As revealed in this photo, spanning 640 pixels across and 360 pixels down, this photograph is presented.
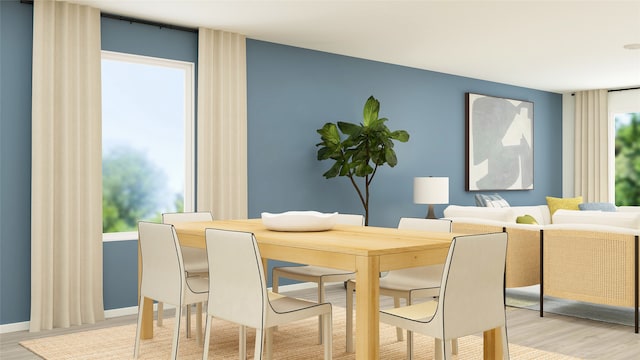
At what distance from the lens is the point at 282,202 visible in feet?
20.9

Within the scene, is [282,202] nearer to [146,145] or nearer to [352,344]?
[146,145]

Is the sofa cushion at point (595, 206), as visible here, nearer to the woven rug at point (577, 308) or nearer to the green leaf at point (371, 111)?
the woven rug at point (577, 308)

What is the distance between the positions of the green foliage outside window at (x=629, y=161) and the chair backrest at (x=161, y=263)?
10018 millimetres

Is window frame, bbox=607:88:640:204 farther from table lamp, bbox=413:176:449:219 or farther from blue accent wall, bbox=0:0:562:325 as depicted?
table lamp, bbox=413:176:449:219

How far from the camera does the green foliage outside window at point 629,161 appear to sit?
448 inches

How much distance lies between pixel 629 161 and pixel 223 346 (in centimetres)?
989

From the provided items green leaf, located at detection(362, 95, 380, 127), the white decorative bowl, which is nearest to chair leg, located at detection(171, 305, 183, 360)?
the white decorative bowl

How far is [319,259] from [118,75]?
3274mm

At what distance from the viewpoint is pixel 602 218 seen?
4953 millimetres

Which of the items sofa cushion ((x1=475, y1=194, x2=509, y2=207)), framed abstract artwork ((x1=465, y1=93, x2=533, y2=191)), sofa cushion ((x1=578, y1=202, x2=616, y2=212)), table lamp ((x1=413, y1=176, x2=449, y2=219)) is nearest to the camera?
table lamp ((x1=413, y1=176, x2=449, y2=219))

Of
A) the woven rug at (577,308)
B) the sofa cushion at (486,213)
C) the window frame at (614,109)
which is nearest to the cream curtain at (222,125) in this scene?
the sofa cushion at (486,213)

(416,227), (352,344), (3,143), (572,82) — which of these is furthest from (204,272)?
(572,82)

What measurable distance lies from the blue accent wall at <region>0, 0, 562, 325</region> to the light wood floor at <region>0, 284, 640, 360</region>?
37cm

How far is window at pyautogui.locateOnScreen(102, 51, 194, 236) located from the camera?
5344 mm
